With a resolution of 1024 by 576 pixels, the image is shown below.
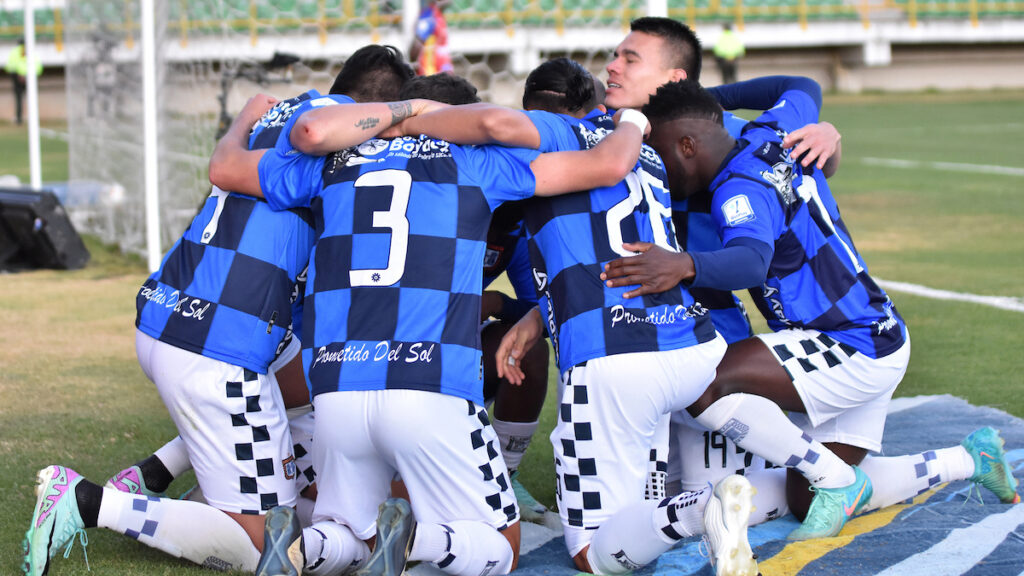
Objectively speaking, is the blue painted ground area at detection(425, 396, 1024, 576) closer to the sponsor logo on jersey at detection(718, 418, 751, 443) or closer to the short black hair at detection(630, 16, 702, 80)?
the sponsor logo on jersey at detection(718, 418, 751, 443)

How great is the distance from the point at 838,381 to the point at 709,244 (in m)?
0.65

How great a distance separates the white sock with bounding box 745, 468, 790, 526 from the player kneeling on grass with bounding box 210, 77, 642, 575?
844 millimetres

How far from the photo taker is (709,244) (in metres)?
3.83

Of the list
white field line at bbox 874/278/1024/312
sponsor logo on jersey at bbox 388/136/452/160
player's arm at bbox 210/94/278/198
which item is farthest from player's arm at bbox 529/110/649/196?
white field line at bbox 874/278/1024/312

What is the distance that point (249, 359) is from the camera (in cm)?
330

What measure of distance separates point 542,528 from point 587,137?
4.25 ft

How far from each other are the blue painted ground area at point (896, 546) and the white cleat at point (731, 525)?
1.24 ft

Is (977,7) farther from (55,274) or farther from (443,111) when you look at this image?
(443,111)

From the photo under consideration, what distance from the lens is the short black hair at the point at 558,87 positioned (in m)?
3.72

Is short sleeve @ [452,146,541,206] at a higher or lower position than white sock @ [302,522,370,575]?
higher

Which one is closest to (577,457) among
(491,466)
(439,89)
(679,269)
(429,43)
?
(491,466)

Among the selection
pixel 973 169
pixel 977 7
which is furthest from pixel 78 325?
pixel 977 7

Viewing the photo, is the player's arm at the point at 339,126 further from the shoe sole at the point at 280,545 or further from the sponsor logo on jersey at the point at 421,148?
the shoe sole at the point at 280,545

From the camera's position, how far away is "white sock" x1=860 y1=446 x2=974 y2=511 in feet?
11.8
